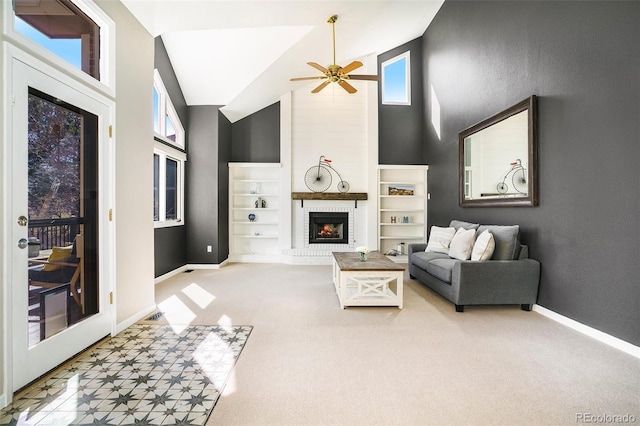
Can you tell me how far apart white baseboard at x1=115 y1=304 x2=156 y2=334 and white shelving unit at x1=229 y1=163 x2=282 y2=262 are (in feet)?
10.1

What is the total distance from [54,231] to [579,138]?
4.61 m

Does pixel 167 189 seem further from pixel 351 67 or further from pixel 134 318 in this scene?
pixel 351 67

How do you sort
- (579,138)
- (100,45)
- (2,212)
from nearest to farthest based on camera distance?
(2,212), (100,45), (579,138)

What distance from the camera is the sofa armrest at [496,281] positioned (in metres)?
3.14

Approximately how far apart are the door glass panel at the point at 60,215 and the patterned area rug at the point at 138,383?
341mm

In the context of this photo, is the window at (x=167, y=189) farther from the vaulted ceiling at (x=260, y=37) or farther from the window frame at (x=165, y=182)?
the vaulted ceiling at (x=260, y=37)

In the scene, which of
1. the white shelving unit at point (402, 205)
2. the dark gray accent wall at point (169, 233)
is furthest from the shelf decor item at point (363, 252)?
the dark gray accent wall at point (169, 233)

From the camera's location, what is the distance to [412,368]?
2031mm

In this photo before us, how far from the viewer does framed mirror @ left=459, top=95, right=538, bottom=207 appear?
331 centimetres

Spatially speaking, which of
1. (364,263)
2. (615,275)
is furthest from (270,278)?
(615,275)

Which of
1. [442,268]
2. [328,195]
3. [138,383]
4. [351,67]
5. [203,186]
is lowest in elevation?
[138,383]

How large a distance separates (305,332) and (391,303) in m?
1.18

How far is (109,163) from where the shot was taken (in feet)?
8.32

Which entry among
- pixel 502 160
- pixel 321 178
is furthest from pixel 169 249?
pixel 502 160
